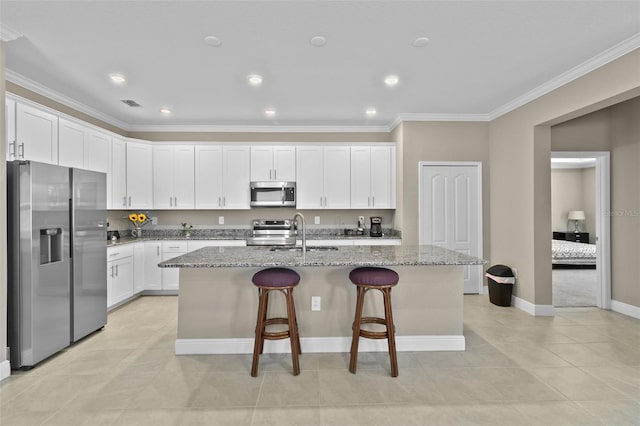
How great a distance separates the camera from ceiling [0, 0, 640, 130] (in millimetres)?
2447

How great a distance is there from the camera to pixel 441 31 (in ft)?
8.94

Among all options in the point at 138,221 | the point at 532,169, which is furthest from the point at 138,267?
the point at 532,169

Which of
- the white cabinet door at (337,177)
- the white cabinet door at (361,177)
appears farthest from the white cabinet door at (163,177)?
the white cabinet door at (361,177)

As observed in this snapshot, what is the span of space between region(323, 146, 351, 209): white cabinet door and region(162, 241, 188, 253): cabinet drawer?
2261 millimetres

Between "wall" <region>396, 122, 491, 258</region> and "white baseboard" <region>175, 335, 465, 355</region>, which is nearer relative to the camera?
"white baseboard" <region>175, 335, 465, 355</region>

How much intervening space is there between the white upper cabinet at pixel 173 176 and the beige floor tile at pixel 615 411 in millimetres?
5211

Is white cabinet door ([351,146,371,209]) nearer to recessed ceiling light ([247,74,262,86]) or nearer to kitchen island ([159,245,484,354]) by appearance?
recessed ceiling light ([247,74,262,86])

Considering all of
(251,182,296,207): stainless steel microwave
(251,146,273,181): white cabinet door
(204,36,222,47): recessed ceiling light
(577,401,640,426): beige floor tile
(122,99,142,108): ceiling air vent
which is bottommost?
(577,401,640,426): beige floor tile

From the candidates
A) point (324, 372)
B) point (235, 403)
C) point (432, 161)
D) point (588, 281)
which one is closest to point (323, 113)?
point (432, 161)

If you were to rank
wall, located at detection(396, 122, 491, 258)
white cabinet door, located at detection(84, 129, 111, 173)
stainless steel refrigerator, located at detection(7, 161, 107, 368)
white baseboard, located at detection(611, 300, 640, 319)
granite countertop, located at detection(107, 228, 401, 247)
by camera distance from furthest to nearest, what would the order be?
granite countertop, located at detection(107, 228, 401, 247) < wall, located at detection(396, 122, 491, 258) < white cabinet door, located at detection(84, 129, 111, 173) < white baseboard, located at detection(611, 300, 640, 319) < stainless steel refrigerator, located at detection(7, 161, 107, 368)

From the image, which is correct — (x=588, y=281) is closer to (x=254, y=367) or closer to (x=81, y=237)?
(x=254, y=367)

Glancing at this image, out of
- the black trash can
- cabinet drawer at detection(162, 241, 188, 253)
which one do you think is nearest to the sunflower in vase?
cabinet drawer at detection(162, 241, 188, 253)

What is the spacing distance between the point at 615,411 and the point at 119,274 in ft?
16.9

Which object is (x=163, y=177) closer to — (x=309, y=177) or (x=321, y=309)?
(x=309, y=177)
